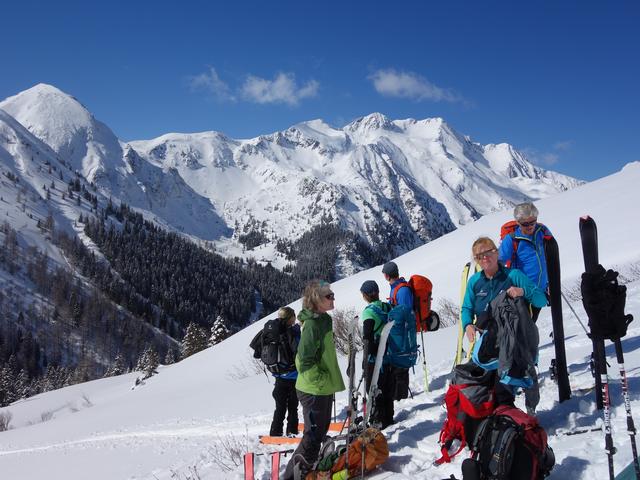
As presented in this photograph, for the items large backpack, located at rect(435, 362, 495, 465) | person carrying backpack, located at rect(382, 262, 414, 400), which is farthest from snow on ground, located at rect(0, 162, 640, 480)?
person carrying backpack, located at rect(382, 262, 414, 400)

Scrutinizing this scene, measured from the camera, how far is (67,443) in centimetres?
1318

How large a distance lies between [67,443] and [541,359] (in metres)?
13.5

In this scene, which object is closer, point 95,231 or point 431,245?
point 431,245

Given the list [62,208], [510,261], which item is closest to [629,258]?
[510,261]

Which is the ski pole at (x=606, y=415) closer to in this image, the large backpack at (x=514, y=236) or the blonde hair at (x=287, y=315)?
the large backpack at (x=514, y=236)

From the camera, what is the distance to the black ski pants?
484 cm

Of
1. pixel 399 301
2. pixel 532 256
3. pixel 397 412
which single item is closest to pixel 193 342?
pixel 397 412

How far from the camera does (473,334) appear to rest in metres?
4.54

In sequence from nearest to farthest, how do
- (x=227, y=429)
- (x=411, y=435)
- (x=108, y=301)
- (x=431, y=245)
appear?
(x=411, y=435) → (x=227, y=429) → (x=431, y=245) → (x=108, y=301)

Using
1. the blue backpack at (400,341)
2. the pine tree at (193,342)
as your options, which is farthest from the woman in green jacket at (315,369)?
the pine tree at (193,342)

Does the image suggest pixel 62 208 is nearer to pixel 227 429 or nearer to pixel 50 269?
pixel 50 269

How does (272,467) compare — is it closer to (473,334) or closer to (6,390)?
(473,334)

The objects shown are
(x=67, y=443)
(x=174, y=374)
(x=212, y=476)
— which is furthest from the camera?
(x=174, y=374)

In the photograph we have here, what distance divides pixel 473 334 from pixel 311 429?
2.11 meters
